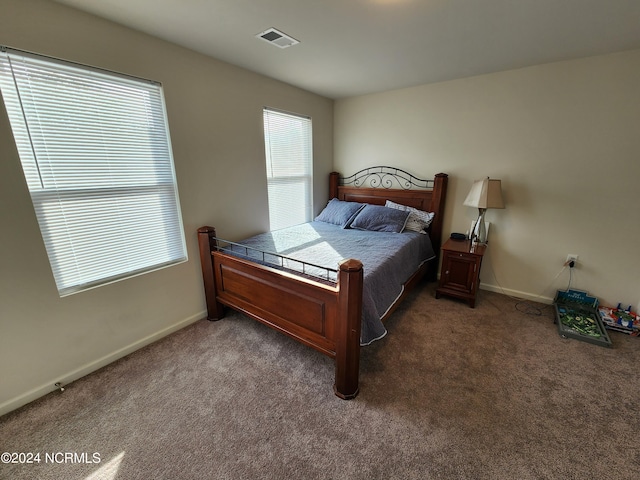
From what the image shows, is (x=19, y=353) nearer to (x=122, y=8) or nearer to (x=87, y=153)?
(x=87, y=153)

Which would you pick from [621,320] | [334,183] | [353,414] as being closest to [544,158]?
[621,320]

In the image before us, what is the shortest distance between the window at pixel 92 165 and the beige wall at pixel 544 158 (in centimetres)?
272

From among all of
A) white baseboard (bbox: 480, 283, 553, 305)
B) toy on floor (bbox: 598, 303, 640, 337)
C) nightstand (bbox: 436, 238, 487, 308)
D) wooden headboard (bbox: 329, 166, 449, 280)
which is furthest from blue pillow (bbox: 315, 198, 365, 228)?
toy on floor (bbox: 598, 303, 640, 337)

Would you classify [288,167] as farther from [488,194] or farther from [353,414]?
[353,414]

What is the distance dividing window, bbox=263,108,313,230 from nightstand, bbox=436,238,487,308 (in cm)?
187

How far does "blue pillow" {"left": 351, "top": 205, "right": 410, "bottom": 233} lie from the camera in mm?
3066

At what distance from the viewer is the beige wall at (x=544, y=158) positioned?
2307 millimetres

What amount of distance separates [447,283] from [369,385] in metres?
1.58

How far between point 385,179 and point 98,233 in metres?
3.11

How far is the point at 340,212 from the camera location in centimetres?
348

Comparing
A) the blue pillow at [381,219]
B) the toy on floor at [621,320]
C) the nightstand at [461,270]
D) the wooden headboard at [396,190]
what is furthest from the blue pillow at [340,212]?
the toy on floor at [621,320]

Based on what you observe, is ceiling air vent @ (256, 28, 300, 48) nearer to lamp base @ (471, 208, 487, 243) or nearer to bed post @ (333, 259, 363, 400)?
bed post @ (333, 259, 363, 400)

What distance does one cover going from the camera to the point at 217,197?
8.34 feet

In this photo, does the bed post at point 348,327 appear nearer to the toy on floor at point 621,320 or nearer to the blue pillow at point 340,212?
the blue pillow at point 340,212
